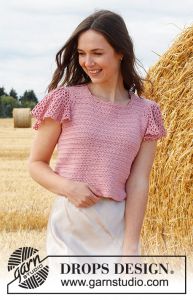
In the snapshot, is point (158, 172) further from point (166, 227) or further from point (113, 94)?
point (113, 94)

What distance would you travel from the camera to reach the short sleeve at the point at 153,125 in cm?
249

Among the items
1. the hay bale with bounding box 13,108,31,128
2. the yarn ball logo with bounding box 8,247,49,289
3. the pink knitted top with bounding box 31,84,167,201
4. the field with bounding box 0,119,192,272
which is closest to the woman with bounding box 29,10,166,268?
the pink knitted top with bounding box 31,84,167,201

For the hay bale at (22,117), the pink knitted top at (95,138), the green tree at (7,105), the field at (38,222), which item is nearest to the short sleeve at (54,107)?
the pink knitted top at (95,138)

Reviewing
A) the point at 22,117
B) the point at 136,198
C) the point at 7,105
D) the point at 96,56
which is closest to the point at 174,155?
the point at 136,198

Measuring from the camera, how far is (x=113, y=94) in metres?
2.51

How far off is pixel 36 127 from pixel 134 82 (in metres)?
0.39

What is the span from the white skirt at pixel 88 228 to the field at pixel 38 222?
5.88ft

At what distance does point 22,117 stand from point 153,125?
1800 centimetres

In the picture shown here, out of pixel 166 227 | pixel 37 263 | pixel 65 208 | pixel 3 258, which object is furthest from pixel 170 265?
pixel 65 208

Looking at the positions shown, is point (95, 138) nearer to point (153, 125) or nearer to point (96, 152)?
point (96, 152)

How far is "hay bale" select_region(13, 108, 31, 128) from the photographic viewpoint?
66.0 ft

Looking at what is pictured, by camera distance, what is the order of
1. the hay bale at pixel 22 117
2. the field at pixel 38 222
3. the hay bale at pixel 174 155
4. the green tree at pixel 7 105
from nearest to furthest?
the hay bale at pixel 174 155, the field at pixel 38 222, the hay bale at pixel 22 117, the green tree at pixel 7 105

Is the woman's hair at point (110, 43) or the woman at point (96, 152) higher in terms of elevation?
the woman's hair at point (110, 43)

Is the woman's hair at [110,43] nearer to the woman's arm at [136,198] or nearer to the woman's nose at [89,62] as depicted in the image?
the woman's nose at [89,62]
